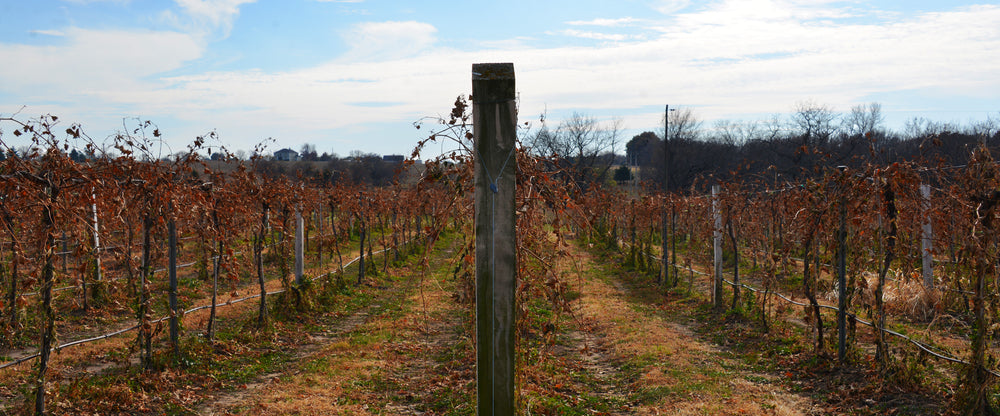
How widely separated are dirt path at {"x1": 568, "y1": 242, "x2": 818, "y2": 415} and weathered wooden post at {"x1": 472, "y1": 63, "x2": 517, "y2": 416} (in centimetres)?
141

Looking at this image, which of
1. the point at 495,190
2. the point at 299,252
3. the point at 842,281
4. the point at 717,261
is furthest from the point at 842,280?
the point at 299,252

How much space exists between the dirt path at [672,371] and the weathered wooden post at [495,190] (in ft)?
4.64

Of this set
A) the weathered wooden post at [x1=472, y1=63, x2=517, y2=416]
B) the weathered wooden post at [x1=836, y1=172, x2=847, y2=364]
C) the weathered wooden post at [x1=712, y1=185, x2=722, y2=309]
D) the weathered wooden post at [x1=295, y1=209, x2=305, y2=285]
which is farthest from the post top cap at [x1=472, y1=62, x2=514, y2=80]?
the weathered wooden post at [x1=295, y1=209, x2=305, y2=285]

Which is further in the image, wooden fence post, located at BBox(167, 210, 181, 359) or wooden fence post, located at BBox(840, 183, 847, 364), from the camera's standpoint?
wooden fence post, located at BBox(167, 210, 181, 359)

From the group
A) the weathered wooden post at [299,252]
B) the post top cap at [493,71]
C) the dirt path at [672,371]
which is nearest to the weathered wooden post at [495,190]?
the post top cap at [493,71]

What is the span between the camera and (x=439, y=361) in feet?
25.3

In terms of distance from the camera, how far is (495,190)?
7.84 feet

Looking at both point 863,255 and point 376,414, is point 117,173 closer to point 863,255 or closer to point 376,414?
point 376,414

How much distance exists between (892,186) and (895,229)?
0.46 metres

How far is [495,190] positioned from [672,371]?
536cm

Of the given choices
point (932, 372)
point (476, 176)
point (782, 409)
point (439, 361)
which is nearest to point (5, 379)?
point (439, 361)

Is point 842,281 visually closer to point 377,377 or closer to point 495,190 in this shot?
point 377,377

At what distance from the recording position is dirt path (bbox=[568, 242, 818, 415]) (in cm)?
576

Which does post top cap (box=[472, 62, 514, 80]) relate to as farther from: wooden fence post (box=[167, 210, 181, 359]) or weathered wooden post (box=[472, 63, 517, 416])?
wooden fence post (box=[167, 210, 181, 359])
